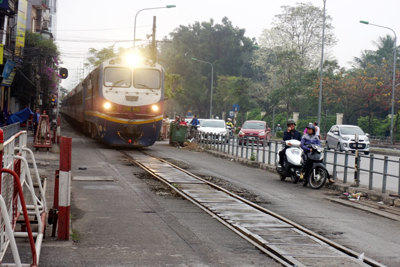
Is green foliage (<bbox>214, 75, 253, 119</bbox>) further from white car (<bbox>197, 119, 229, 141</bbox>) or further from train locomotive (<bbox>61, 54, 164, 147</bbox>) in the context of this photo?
train locomotive (<bbox>61, 54, 164, 147</bbox>)

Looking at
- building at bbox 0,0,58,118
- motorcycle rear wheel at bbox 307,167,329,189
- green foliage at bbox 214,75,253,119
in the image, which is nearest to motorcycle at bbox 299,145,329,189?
motorcycle rear wheel at bbox 307,167,329,189

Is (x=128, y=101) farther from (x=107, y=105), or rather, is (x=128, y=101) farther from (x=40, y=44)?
(x=40, y=44)

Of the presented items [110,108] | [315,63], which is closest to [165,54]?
[315,63]

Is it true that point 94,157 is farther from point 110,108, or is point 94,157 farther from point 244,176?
point 244,176

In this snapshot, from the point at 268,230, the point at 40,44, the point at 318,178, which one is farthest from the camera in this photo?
the point at 40,44

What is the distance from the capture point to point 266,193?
1303 cm

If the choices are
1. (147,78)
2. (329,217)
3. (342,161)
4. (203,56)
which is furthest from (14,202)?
(203,56)

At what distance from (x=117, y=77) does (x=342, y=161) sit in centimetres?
997

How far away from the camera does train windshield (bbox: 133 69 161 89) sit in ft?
79.2

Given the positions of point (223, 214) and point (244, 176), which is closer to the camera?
point (223, 214)

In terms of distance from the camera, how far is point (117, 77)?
2403 cm

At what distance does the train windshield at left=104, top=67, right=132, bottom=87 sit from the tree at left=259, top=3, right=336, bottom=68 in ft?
140

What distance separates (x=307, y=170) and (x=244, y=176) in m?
2.55

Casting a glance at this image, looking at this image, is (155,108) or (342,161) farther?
(342,161)
